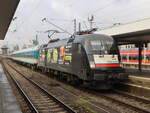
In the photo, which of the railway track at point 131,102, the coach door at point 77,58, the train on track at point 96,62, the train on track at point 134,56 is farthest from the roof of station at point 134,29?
the train on track at point 134,56

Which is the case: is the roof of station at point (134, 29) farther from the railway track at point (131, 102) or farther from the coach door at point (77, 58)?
the railway track at point (131, 102)

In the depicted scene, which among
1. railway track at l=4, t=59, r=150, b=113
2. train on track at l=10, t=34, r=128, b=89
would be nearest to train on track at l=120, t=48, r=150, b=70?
train on track at l=10, t=34, r=128, b=89

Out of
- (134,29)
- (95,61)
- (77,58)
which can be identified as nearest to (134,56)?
(134,29)

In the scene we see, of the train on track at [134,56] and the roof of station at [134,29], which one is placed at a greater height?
the roof of station at [134,29]

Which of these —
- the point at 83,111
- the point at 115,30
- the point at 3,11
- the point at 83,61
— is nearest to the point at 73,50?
the point at 83,61

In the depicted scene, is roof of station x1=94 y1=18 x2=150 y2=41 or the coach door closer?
the coach door

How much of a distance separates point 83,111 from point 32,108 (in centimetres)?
199

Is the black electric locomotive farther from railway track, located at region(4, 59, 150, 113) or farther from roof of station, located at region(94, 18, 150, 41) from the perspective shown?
roof of station, located at region(94, 18, 150, 41)

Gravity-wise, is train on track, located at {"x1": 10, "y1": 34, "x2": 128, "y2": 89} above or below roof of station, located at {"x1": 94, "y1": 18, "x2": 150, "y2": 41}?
below

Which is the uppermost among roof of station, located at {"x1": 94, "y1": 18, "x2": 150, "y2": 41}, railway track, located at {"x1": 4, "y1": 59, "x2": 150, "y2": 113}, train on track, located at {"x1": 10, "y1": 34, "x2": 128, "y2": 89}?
roof of station, located at {"x1": 94, "y1": 18, "x2": 150, "y2": 41}

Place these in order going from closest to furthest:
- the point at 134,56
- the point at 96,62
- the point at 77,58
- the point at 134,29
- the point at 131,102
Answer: the point at 131,102
the point at 96,62
the point at 77,58
the point at 134,29
the point at 134,56

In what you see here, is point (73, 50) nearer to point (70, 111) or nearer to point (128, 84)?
point (128, 84)

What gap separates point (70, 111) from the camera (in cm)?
850

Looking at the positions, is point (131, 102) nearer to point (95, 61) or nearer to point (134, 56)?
point (95, 61)
